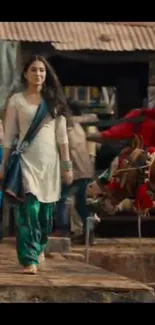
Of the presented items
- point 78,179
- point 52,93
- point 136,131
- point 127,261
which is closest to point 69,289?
point 52,93

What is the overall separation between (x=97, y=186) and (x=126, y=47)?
4827 millimetres

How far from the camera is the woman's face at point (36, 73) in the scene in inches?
291

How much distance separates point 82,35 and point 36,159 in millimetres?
5944

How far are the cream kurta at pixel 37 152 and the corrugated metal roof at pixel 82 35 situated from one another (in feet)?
18.0

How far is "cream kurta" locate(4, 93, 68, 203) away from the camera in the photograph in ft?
23.8

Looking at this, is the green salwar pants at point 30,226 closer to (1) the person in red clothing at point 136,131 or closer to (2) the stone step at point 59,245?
→ (1) the person in red clothing at point 136,131

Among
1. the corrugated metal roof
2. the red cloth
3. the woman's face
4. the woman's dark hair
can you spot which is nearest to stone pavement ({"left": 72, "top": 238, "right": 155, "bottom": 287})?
the corrugated metal roof

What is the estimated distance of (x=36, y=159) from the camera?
726 cm

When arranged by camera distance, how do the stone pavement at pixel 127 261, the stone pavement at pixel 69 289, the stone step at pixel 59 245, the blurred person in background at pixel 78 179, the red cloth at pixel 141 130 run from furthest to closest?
1. the blurred person in background at pixel 78 179
2. the stone pavement at pixel 127 261
3. the stone step at pixel 59 245
4. the red cloth at pixel 141 130
5. the stone pavement at pixel 69 289

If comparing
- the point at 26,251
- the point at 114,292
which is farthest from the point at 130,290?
the point at 26,251

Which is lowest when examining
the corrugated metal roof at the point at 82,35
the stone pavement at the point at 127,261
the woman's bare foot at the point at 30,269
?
the stone pavement at the point at 127,261

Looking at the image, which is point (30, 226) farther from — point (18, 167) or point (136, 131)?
point (136, 131)

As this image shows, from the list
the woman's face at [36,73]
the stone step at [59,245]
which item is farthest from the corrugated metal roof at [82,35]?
the woman's face at [36,73]

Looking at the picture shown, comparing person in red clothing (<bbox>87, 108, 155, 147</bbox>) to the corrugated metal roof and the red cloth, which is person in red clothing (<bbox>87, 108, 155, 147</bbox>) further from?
the corrugated metal roof
